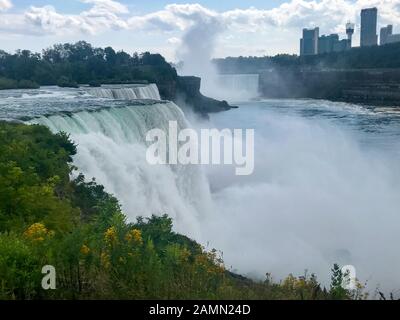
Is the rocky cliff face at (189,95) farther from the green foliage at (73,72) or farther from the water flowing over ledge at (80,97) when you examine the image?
the water flowing over ledge at (80,97)

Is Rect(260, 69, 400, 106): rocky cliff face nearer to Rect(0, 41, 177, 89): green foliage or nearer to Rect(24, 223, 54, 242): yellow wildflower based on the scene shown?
Rect(0, 41, 177, 89): green foliage

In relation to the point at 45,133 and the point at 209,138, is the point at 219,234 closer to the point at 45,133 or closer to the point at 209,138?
the point at 45,133

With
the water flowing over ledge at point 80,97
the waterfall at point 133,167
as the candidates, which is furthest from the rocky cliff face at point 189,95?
the waterfall at point 133,167

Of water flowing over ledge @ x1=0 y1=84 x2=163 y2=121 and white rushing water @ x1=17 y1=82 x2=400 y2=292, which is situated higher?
water flowing over ledge @ x1=0 y1=84 x2=163 y2=121

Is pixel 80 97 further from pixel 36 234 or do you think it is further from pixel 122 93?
pixel 36 234

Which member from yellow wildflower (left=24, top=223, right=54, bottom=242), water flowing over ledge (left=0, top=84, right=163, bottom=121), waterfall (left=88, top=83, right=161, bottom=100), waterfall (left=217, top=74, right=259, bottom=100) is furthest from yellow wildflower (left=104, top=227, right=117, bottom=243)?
waterfall (left=217, top=74, right=259, bottom=100)

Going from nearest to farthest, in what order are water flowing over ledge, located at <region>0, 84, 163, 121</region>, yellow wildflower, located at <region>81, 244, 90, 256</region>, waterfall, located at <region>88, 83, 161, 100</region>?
yellow wildflower, located at <region>81, 244, 90, 256</region> < water flowing over ledge, located at <region>0, 84, 163, 121</region> < waterfall, located at <region>88, 83, 161, 100</region>
